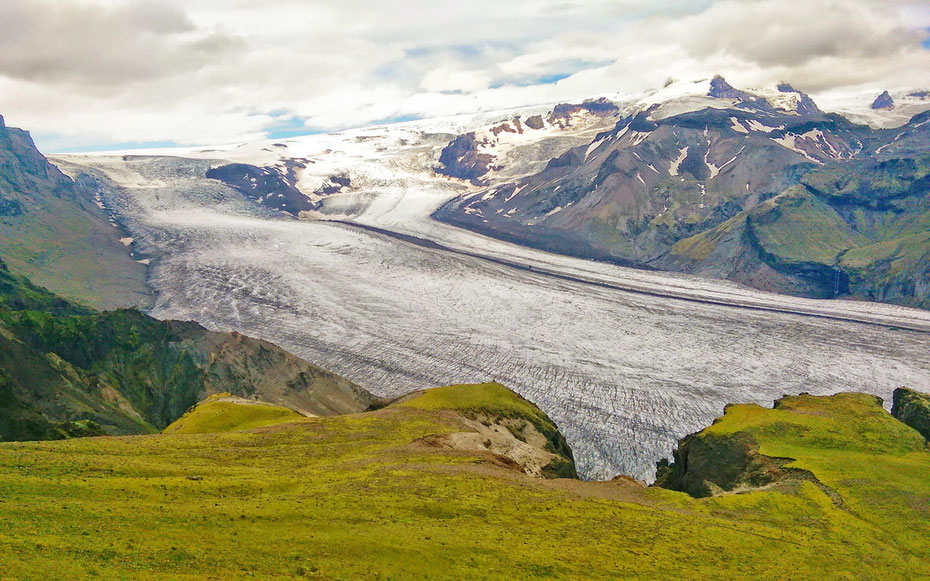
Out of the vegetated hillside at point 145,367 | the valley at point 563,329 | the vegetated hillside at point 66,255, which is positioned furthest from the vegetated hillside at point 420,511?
the vegetated hillside at point 66,255

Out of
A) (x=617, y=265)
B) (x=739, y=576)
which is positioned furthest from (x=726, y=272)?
(x=739, y=576)

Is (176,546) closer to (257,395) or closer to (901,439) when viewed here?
(901,439)

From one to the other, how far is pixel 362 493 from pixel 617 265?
166779 millimetres

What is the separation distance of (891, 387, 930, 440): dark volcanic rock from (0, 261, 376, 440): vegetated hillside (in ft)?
168

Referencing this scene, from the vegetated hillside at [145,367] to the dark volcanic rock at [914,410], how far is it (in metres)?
51.3

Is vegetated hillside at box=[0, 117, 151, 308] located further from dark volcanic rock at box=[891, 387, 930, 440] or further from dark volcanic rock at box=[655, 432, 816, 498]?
dark volcanic rock at box=[891, 387, 930, 440]

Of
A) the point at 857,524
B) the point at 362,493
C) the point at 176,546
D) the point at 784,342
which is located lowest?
the point at 784,342

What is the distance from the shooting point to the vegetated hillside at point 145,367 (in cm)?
6594

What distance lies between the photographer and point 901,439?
4878 centimetres

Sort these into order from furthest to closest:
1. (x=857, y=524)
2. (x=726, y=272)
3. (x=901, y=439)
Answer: (x=726, y=272)
(x=901, y=439)
(x=857, y=524)

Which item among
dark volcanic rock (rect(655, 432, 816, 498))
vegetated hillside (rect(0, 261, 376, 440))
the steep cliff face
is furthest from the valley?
the steep cliff face

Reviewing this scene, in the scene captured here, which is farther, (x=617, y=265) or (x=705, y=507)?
(x=617, y=265)

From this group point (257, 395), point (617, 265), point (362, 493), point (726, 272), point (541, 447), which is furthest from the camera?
point (617, 265)

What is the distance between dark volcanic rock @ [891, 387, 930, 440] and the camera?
179 ft
